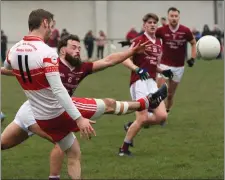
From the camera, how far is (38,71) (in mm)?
6836

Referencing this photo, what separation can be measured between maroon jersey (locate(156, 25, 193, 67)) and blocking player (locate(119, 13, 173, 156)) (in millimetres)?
2601

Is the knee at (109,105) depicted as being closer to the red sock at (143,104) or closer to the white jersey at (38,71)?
the red sock at (143,104)

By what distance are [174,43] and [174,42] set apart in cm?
3

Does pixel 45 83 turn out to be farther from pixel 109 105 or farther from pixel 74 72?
pixel 109 105

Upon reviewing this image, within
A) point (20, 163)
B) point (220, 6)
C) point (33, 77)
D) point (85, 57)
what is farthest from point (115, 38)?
point (33, 77)

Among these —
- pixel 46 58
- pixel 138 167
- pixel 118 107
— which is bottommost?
pixel 138 167

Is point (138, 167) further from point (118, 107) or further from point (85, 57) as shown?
point (85, 57)

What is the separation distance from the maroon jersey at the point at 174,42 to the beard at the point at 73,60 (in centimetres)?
A: 583

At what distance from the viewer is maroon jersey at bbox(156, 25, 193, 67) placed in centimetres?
1368

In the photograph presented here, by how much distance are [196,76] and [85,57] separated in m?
18.9

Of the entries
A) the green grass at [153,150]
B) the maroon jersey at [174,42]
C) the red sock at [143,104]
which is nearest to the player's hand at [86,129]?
the red sock at [143,104]

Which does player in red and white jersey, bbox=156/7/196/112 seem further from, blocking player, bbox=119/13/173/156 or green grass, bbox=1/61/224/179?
blocking player, bbox=119/13/173/156

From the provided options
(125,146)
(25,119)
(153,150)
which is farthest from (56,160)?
(153,150)

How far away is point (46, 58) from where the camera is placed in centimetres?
669
